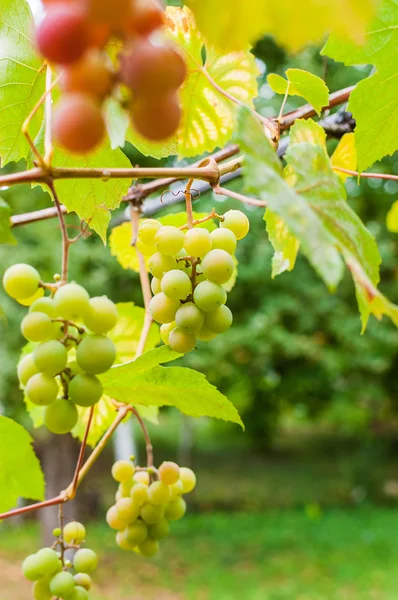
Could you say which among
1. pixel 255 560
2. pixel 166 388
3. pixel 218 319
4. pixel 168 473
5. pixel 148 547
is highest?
pixel 218 319

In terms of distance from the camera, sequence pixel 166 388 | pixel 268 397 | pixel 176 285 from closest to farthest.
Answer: pixel 176 285 → pixel 166 388 → pixel 268 397

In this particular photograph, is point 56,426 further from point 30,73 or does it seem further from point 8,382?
point 8,382

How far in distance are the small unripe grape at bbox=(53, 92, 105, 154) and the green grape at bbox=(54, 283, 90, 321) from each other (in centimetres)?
16

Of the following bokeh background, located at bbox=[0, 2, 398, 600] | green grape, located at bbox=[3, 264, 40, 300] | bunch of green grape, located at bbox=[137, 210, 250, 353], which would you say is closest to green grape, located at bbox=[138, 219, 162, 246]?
bunch of green grape, located at bbox=[137, 210, 250, 353]

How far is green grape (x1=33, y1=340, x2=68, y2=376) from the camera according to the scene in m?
0.40

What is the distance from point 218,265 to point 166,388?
17 cm

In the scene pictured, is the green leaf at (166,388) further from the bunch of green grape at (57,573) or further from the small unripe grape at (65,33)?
the small unripe grape at (65,33)

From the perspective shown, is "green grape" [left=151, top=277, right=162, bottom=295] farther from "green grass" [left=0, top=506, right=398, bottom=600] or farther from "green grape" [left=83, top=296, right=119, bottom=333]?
"green grass" [left=0, top=506, right=398, bottom=600]

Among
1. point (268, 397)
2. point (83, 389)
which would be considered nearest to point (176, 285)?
point (83, 389)

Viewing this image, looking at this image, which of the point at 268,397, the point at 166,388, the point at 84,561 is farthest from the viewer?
the point at 268,397

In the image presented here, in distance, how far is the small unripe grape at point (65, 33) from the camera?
23 cm

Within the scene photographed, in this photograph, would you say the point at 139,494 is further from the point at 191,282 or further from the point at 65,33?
the point at 65,33

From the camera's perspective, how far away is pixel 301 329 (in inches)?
212

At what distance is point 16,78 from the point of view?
0.69 m
